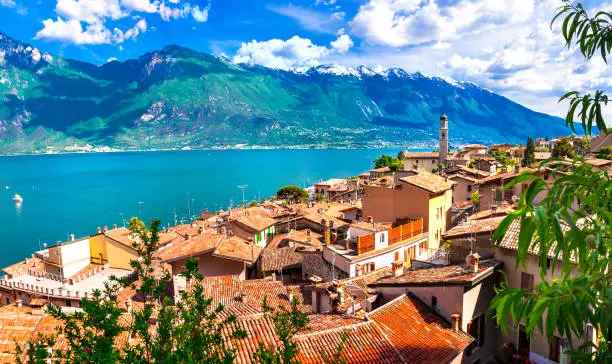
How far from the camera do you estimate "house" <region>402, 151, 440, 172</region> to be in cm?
9595

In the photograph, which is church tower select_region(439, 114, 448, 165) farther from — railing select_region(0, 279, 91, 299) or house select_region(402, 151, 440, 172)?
railing select_region(0, 279, 91, 299)

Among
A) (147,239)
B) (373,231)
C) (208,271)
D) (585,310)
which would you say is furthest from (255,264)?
(585,310)

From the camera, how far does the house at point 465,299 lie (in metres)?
12.6

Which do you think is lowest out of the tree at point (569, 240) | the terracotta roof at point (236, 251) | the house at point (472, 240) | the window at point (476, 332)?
the terracotta roof at point (236, 251)

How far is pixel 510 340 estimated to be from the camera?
1331 centimetres

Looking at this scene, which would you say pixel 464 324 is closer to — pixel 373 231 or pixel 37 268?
pixel 373 231

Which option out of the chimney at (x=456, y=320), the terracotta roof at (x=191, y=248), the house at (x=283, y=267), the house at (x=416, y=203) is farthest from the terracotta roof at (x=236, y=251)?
the chimney at (x=456, y=320)

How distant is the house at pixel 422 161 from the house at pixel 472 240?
81555 mm

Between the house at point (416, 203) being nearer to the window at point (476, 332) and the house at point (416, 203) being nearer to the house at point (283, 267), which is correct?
the house at point (283, 267)

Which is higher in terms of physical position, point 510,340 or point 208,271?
point 510,340

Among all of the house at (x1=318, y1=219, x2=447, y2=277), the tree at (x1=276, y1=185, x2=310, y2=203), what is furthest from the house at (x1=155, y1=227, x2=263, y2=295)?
the tree at (x1=276, y1=185, x2=310, y2=203)

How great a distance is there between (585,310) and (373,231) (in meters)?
19.8

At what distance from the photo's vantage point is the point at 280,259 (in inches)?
1086

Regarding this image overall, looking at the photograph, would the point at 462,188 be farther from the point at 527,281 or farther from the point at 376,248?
the point at 527,281
